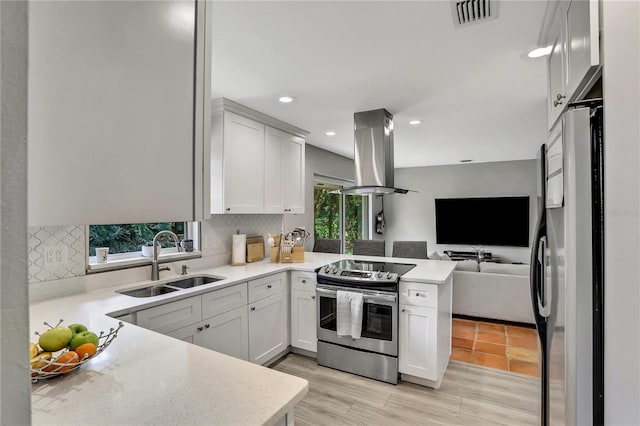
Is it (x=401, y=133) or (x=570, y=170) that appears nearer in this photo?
(x=570, y=170)

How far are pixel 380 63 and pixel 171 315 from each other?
222cm

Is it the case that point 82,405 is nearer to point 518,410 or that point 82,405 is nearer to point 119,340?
point 119,340

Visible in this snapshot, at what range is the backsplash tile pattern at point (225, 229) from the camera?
318 cm

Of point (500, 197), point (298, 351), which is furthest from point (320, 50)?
point (500, 197)

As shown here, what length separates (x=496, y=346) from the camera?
11.3 feet

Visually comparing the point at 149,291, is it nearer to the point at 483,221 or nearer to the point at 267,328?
the point at 267,328

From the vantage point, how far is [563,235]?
1.11 meters

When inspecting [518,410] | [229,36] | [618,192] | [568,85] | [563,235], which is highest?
[229,36]

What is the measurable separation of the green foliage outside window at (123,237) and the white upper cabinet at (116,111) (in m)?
2.15

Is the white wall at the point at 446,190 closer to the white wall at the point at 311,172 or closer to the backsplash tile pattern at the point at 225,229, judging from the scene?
the white wall at the point at 311,172

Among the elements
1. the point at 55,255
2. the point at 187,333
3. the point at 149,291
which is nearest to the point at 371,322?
the point at 187,333

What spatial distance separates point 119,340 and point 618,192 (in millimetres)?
1858

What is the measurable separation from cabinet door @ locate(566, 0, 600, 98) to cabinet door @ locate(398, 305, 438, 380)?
1827mm

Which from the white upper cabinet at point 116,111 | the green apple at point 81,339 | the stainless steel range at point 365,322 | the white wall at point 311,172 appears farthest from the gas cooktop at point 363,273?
the white upper cabinet at point 116,111
